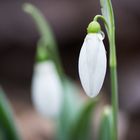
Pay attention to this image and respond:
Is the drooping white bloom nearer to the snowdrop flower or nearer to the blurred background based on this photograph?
the snowdrop flower

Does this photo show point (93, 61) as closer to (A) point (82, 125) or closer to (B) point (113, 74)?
(B) point (113, 74)

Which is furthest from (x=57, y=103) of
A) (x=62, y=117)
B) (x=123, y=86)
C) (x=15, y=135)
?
(x=123, y=86)

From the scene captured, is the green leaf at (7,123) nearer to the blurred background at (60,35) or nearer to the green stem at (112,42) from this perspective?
the green stem at (112,42)

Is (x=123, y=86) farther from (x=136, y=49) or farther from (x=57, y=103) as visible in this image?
(x=57, y=103)

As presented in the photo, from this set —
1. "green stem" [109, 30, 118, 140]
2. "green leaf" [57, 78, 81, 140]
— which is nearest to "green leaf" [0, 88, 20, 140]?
"green leaf" [57, 78, 81, 140]

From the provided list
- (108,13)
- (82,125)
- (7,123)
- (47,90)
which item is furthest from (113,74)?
(47,90)

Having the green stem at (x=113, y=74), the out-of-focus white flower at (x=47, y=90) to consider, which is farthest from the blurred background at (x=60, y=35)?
the green stem at (x=113, y=74)
